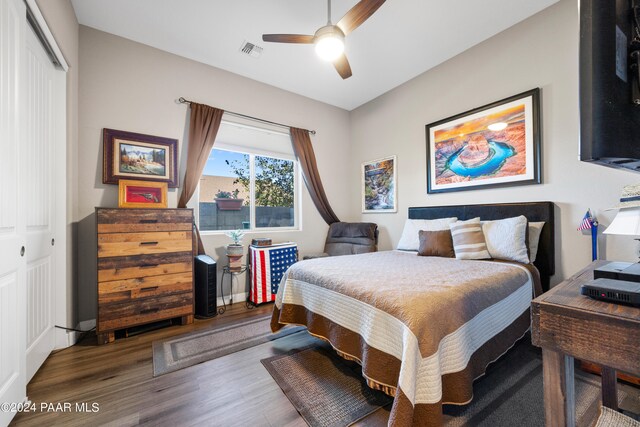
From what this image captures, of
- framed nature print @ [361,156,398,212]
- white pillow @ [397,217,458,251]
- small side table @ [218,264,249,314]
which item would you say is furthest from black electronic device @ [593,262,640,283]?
small side table @ [218,264,249,314]

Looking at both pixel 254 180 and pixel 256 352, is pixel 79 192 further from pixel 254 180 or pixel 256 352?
pixel 256 352

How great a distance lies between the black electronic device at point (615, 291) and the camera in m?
0.62

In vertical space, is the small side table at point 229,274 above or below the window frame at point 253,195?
below

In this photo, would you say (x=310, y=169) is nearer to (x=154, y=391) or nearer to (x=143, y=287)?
(x=143, y=287)

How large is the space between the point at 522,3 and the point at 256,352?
3.91 meters

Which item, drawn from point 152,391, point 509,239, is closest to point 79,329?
point 152,391

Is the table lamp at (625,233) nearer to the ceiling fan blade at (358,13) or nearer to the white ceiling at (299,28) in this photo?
the ceiling fan blade at (358,13)

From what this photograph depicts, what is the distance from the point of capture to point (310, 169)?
13.4 ft

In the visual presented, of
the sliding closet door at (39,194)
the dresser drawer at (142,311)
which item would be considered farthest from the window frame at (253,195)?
the sliding closet door at (39,194)

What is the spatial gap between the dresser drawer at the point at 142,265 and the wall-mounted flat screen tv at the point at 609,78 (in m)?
2.92

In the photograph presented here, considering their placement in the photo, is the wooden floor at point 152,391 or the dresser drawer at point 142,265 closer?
the wooden floor at point 152,391

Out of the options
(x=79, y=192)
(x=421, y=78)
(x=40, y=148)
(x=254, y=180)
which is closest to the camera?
(x=40, y=148)

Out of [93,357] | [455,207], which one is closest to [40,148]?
[93,357]

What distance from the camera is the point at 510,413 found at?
141 centimetres
